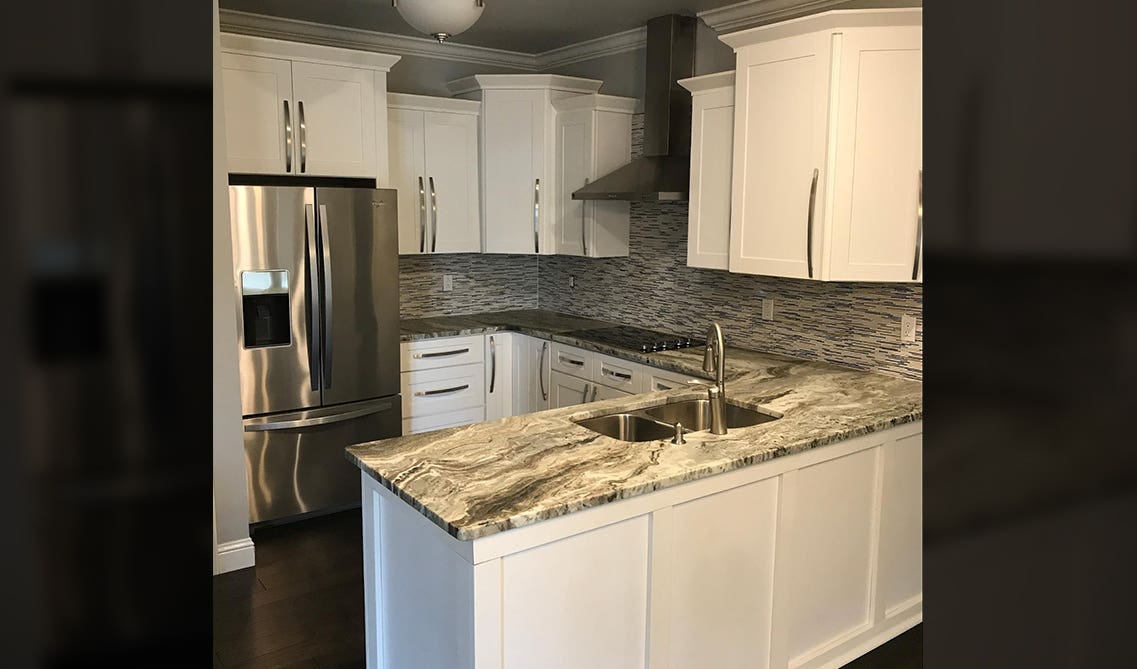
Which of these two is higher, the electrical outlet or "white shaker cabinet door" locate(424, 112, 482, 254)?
"white shaker cabinet door" locate(424, 112, 482, 254)

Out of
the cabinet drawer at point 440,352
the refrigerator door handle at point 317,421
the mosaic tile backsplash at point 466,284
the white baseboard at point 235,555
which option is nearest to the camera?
the white baseboard at point 235,555

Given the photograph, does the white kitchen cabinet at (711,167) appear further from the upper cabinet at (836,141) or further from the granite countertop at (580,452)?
the granite countertop at (580,452)

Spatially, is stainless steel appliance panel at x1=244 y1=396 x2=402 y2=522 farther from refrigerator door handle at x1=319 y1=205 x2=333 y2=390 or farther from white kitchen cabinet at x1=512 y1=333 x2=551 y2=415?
white kitchen cabinet at x1=512 y1=333 x2=551 y2=415

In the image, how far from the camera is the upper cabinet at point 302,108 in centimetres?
374

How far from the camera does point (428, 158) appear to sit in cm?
464

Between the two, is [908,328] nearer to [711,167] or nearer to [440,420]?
[711,167]

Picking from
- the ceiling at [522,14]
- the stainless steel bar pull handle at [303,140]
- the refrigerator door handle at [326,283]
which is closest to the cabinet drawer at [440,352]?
the refrigerator door handle at [326,283]

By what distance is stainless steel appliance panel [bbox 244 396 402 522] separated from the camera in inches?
147

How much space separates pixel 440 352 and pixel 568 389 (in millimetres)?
783

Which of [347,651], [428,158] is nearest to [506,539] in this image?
[347,651]

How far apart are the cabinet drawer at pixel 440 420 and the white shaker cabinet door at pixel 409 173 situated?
1.00 m

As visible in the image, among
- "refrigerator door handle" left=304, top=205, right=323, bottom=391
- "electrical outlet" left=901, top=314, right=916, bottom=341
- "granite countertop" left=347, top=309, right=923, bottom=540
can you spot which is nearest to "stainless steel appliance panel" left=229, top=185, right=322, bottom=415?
"refrigerator door handle" left=304, top=205, right=323, bottom=391

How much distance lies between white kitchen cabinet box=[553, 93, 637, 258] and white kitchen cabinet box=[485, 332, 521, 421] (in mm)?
676
